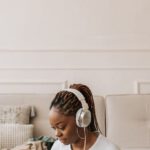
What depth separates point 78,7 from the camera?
9.43 feet

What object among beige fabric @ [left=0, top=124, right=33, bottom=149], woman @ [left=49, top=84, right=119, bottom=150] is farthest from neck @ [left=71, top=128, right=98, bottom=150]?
beige fabric @ [left=0, top=124, right=33, bottom=149]

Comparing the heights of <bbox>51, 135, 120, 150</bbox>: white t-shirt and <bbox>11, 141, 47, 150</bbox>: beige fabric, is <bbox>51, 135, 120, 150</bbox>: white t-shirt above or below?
above

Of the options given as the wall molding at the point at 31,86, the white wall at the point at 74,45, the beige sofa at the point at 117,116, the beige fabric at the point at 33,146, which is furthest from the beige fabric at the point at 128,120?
the beige fabric at the point at 33,146

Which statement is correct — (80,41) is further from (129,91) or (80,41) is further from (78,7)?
(129,91)

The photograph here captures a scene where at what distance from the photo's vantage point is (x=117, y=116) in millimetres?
2570

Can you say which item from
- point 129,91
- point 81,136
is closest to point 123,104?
point 129,91

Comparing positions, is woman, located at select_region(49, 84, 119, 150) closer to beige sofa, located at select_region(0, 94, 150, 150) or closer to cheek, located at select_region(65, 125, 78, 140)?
cheek, located at select_region(65, 125, 78, 140)

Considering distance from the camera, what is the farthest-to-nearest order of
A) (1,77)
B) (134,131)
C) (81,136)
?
(1,77) → (134,131) → (81,136)

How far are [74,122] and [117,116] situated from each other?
58.0 inches

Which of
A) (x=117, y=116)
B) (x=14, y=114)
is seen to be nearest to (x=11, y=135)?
(x=14, y=114)

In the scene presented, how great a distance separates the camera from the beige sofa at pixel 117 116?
2518 millimetres

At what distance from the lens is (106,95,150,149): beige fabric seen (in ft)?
8.25

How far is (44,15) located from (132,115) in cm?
109

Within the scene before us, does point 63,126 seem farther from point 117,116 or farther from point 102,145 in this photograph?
point 117,116
